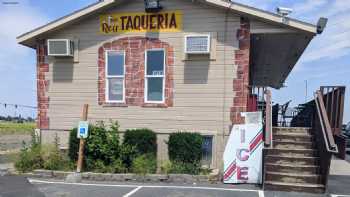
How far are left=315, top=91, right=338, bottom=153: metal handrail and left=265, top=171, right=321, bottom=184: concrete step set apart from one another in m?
0.92

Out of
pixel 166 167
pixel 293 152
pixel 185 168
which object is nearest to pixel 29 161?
pixel 166 167

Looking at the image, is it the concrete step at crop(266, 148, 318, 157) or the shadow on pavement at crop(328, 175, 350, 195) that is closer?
the shadow on pavement at crop(328, 175, 350, 195)

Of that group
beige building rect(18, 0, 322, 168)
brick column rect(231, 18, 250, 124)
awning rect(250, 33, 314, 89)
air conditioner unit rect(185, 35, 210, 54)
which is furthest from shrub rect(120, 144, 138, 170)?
awning rect(250, 33, 314, 89)

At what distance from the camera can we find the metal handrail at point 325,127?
816 centimetres

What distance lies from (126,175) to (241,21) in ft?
17.7

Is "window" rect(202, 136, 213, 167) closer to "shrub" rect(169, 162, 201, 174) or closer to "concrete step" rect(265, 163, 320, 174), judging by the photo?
"shrub" rect(169, 162, 201, 174)

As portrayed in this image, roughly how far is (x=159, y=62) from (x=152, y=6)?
1693mm

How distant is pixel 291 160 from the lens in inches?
371

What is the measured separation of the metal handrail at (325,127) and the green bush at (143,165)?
15.1 ft

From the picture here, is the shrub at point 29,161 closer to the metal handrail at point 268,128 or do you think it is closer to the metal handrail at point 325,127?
the metal handrail at point 268,128

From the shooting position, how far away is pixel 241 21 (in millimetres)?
10570

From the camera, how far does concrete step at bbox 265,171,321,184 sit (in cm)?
872

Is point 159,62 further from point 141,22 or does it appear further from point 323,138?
point 323,138

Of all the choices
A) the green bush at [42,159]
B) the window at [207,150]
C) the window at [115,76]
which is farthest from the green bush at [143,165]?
the window at [115,76]
